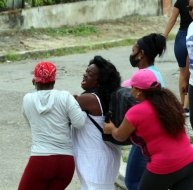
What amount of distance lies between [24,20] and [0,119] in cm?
701

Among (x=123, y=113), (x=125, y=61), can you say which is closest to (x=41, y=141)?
(x=123, y=113)

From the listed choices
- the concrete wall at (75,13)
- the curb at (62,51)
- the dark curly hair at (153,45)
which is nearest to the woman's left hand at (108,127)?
the dark curly hair at (153,45)

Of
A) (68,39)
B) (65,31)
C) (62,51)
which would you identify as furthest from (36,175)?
(65,31)

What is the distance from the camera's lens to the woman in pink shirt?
13.2ft

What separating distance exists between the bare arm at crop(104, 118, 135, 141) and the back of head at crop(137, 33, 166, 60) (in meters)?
0.86

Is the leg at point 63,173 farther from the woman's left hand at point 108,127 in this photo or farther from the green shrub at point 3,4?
the green shrub at point 3,4

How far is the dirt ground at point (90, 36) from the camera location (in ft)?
44.1

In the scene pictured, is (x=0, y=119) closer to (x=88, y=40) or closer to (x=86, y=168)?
(x=86, y=168)

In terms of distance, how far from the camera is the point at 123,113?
433cm

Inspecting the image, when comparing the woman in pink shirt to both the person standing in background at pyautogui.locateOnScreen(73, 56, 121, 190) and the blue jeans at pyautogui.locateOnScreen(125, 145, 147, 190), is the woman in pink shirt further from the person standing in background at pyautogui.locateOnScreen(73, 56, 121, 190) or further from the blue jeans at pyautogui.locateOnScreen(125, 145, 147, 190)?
the blue jeans at pyautogui.locateOnScreen(125, 145, 147, 190)

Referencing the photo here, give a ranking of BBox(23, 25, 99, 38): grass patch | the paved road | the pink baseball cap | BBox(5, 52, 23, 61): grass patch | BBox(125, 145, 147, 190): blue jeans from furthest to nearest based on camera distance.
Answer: BBox(23, 25, 99, 38): grass patch
BBox(5, 52, 23, 61): grass patch
the paved road
BBox(125, 145, 147, 190): blue jeans
the pink baseball cap

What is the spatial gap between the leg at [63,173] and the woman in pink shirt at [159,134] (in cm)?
53

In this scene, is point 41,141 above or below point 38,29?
above

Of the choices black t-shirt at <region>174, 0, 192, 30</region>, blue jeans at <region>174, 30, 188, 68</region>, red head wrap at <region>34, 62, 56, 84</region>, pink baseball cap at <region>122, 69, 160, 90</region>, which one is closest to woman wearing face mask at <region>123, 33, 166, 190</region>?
pink baseball cap at <region>122, 69, 160, 90</region>
